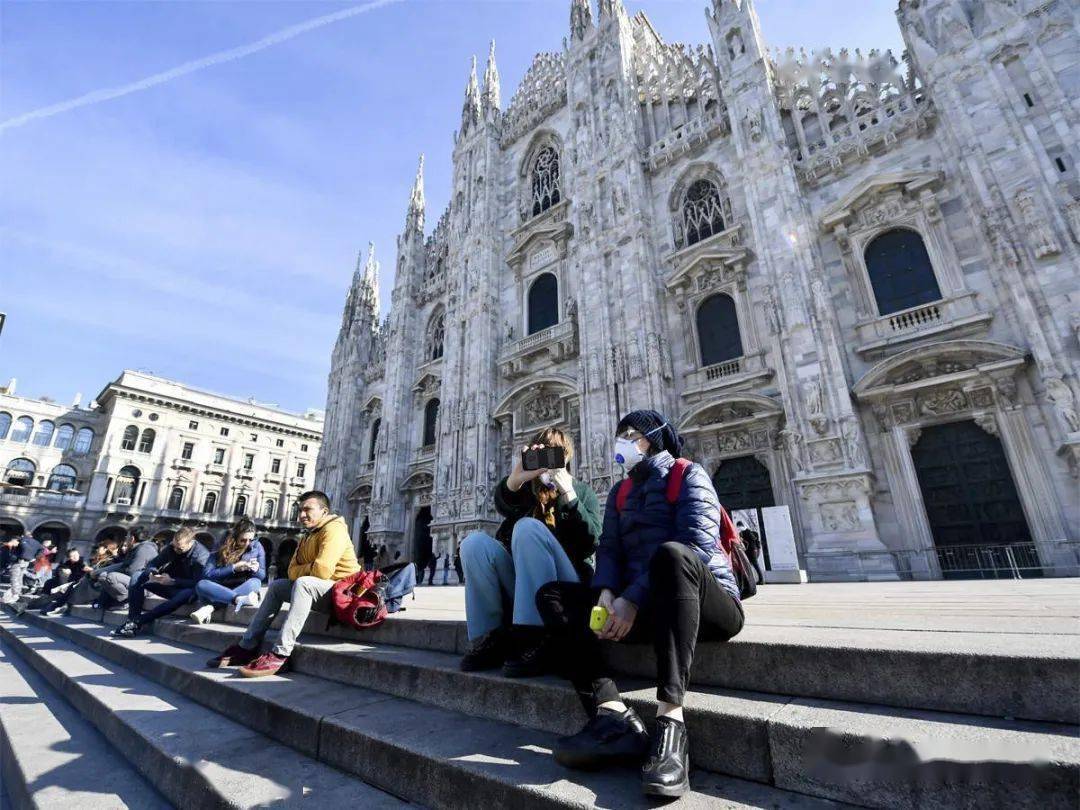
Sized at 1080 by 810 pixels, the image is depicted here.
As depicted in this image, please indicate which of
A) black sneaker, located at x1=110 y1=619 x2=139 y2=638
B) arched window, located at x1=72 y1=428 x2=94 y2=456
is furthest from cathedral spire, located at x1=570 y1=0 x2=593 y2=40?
arched window, located at x1=72 y1=428 x2=94 y2=456

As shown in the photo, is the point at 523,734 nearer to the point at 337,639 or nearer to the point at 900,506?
the point at 337,639

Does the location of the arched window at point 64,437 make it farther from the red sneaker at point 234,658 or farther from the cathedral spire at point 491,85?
the red sneaker at point 234,658

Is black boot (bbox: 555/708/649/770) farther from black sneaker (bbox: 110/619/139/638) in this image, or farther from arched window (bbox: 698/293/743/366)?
arched window (bbox: 698/293/743/366)

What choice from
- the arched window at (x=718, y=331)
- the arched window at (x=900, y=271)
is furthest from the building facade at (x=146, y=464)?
the arched window at (x=900, y=271)

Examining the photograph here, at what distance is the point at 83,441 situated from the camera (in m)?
33.4

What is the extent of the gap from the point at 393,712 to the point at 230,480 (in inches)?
1631

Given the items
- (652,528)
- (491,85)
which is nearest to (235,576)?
(652,528)

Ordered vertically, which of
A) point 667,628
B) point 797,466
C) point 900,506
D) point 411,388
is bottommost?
point 667,628

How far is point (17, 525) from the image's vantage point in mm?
28812

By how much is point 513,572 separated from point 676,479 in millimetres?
1145

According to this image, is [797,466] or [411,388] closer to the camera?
[797,466]

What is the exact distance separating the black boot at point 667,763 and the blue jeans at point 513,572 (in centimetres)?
87

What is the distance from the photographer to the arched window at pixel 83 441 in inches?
1297

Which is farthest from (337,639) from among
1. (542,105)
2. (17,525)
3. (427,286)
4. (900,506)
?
(17,525)
